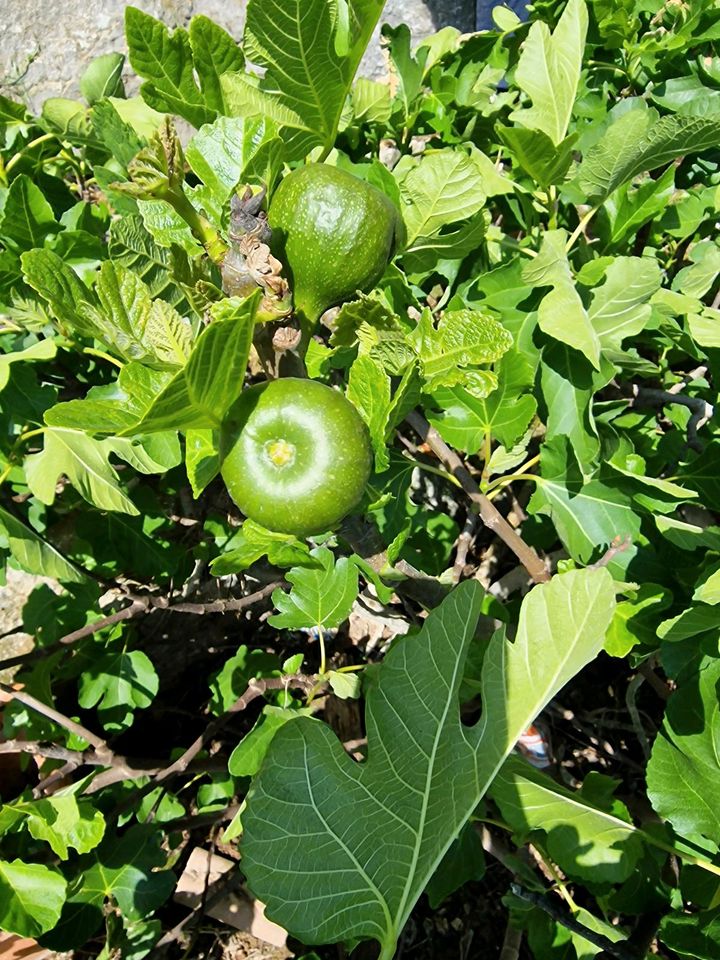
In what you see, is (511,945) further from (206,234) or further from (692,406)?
(206,234)

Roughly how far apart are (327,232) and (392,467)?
712 mm

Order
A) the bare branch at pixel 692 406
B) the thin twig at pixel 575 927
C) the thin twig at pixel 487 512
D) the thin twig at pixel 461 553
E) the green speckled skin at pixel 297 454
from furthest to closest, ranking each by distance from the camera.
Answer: the bare branch at pixel 692 406 → the thin twig at pixel 461 553 → the thin twig at pixel 487 512 → the thin twig at pixel 575 927 → the green speckled skin at pixel 297 454

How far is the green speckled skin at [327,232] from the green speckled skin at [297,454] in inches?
A: 6.2

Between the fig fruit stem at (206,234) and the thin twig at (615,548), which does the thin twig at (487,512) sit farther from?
the fig fruit stem at (206,234)

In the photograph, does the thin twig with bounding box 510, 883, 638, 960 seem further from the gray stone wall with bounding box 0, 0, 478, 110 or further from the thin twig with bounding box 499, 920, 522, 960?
the gray stone wall with bounding box 0, 0, 478, 110

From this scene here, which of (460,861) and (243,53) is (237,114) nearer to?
(243,53)

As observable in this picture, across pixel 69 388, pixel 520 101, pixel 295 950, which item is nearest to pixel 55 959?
pixel 295 950

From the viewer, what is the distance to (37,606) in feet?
6.72

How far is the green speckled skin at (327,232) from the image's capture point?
0.96 metres

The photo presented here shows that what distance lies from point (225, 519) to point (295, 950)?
130 centimetres

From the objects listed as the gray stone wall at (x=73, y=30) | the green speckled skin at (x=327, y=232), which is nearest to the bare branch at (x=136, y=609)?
the green speckled skin at (x=327, y=232)

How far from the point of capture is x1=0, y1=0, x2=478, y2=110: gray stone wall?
3744 millimetres

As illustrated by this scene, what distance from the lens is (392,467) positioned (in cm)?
160

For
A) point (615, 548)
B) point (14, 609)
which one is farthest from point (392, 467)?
point (14, 609)
